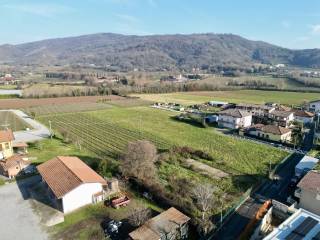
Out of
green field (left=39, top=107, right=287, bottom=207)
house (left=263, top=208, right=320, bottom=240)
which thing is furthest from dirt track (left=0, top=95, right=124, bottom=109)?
house (left=263, top=208, right=320, bottom=240)

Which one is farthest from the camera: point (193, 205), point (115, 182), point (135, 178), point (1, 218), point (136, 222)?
point (135, 178)

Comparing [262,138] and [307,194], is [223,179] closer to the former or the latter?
[307,194]

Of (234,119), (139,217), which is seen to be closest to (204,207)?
(139,217)

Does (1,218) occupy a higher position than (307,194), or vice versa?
(307,194)

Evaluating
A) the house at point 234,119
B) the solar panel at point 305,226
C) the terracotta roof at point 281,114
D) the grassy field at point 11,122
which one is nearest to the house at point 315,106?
the terracotta roof at point 281,114

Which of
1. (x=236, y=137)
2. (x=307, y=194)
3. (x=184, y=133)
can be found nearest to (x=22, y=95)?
(x=184, y=133)

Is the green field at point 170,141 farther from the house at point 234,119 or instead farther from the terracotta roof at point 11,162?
the terracotta roof at point 11,162
